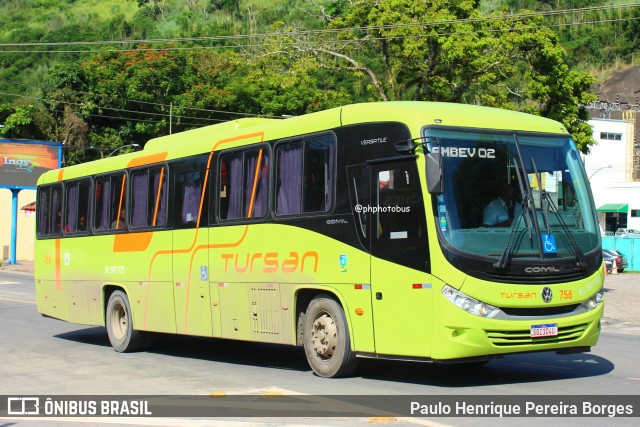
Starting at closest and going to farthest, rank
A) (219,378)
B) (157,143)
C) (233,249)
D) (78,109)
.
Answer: (219,378) < (233,249) < (157,143) < (78,109)

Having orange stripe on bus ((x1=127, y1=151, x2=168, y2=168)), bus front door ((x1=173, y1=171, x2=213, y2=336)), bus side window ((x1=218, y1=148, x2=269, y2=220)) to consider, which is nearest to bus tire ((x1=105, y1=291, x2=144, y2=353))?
bus front door ((x1=173, y1=171, x2=213, y2=336))

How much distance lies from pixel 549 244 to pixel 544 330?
98 cm

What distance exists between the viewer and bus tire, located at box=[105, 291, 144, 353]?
1594cm

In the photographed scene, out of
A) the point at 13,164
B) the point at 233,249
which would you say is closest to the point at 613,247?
the point at 13,164

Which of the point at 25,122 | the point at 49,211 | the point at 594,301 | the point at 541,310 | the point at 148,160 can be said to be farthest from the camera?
the point at 25,122

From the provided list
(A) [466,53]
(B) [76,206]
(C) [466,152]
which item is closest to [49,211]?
(B) [76,206]

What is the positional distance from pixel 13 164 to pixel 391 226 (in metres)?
49.4

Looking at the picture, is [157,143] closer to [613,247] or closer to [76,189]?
[76,189]

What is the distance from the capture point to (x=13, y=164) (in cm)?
5578

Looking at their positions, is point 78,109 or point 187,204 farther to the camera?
point 78,109

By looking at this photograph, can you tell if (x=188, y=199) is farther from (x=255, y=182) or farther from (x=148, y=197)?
(x=255, y=182)

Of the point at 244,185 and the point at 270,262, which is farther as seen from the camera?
the point at 244,185

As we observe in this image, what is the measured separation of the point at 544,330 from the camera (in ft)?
33.3

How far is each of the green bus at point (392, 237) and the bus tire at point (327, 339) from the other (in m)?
0.02
